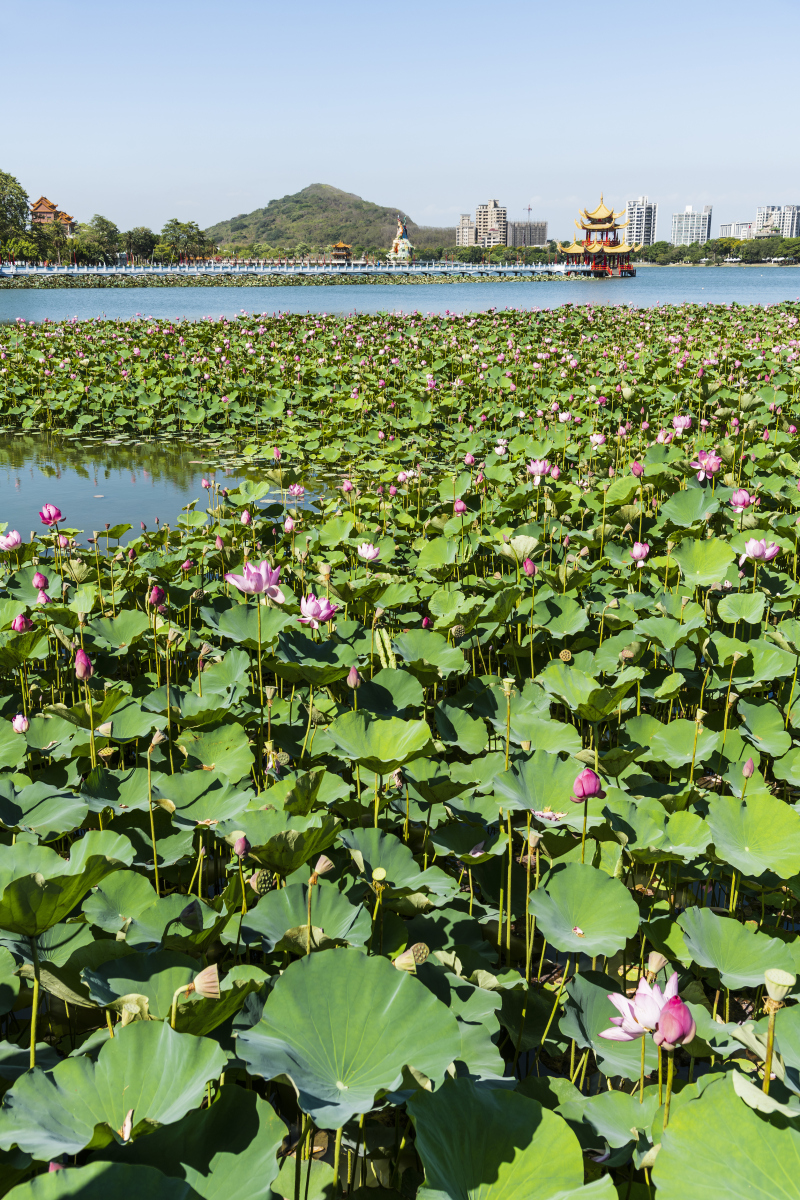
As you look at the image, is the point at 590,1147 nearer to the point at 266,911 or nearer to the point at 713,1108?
the point at 713,1108

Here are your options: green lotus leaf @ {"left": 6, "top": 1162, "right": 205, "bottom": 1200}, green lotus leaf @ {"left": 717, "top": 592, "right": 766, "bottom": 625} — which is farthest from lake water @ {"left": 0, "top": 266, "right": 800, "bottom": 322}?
green lotus leaf @ {"left": 6, "top": 1162, "right": 205, "bottom": 1200}

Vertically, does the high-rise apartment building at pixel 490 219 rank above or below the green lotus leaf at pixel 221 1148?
above

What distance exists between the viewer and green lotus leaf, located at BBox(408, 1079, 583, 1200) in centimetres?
83

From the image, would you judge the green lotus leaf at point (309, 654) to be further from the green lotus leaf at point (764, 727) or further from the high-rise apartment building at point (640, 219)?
the high-rise apartment building at point (640, 219)

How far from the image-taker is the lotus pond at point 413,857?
887 millimetres

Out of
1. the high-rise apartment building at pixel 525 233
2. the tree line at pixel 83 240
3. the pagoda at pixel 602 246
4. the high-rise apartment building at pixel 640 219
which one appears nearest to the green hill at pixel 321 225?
the high-rise apartment building at pixel 525 233

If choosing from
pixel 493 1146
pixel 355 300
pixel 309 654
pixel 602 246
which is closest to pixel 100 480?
pixel 309 654

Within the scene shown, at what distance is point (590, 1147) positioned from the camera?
43.2 inches

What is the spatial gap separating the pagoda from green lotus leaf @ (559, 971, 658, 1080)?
59.0m

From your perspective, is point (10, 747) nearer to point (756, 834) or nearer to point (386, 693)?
Answer: point (386, 693)

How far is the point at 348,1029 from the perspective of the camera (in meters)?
1.00

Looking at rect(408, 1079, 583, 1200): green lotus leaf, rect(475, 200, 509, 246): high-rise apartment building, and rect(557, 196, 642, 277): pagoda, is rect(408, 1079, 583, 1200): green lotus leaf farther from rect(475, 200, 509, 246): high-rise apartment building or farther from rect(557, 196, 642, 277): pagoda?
rect(475, 200, 509, 246): high-rise apartment building

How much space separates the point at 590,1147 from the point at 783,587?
2.30 m

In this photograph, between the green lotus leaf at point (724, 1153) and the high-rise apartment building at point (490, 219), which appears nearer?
the green lotus leaf at point (724, 1153)
